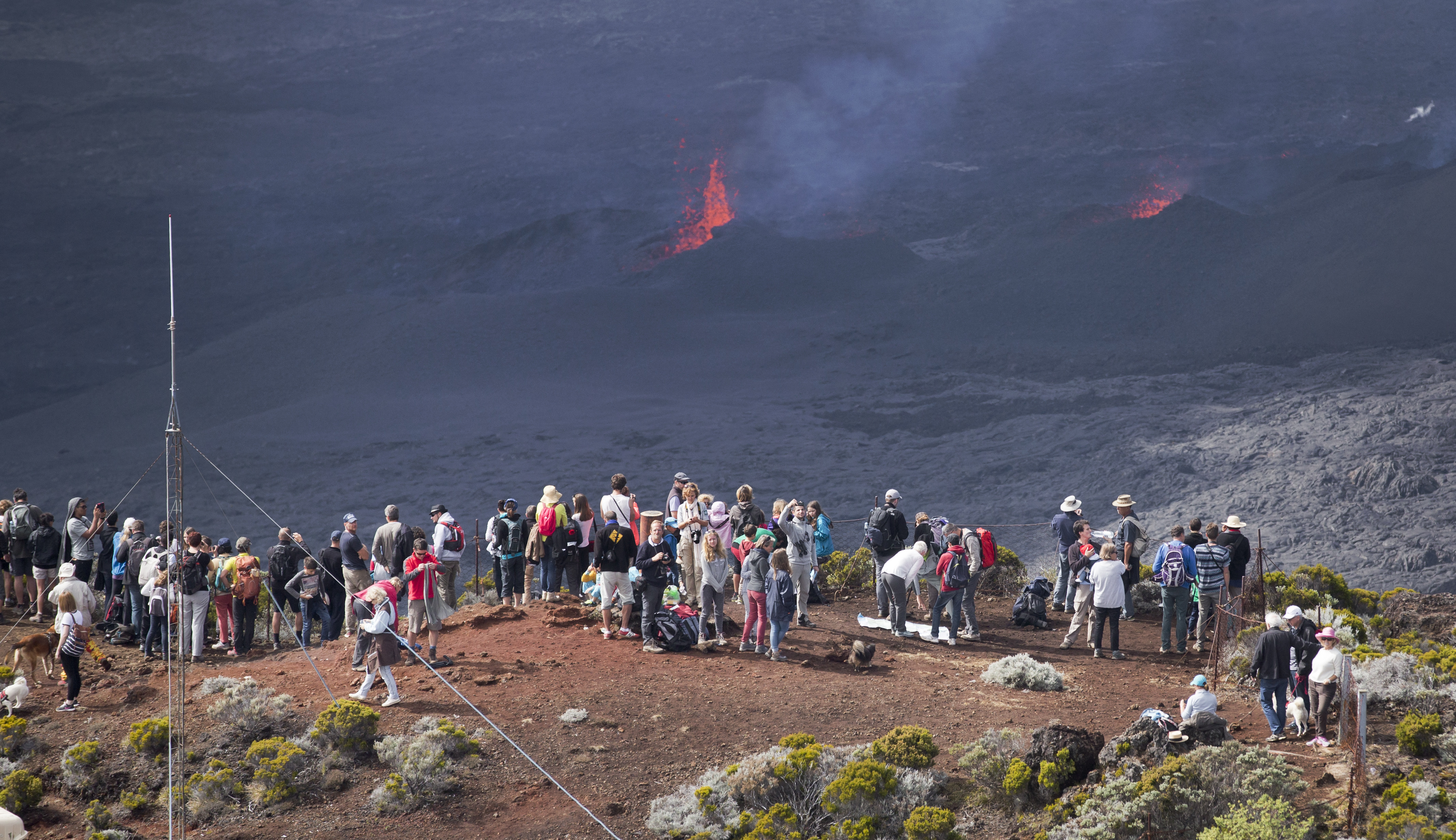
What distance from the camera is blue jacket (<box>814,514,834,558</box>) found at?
1566 centimetres

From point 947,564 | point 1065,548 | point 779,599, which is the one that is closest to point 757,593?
point 779,599

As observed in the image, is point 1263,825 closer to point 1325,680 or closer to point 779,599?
point 1325,680

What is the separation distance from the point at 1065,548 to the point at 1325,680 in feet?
16.6

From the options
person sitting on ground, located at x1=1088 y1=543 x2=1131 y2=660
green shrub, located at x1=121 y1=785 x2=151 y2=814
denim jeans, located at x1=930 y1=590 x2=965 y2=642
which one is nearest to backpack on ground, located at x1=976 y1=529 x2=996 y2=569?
denim jeans, located at x1=930 y1=590 x2=965 y2=642

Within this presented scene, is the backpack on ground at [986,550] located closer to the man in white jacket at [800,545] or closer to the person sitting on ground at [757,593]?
the man in white jacket at [800,545]

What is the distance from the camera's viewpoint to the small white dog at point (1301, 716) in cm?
932

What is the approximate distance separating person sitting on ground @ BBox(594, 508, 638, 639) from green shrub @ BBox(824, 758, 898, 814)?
3.91 meters

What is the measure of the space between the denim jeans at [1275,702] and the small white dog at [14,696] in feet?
37.8

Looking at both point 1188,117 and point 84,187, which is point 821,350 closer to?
point 1188,117

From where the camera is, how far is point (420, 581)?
11453mm

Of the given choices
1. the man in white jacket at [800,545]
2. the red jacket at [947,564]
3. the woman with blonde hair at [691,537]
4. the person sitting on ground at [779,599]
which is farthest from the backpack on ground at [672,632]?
the red jacket at [947,564]

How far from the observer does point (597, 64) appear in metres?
80.7

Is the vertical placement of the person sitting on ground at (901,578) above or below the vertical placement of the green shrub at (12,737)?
above

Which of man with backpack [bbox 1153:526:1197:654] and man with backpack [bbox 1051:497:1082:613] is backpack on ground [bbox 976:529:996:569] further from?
man with backpack [bbox 1153:526:1197:654]
